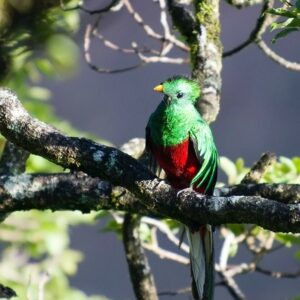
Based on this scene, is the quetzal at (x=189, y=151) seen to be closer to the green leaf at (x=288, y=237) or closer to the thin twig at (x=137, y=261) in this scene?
the thin twig at (x=137, y=261)

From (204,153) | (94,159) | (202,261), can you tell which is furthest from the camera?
(202,261)

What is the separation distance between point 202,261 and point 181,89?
0.79 metres

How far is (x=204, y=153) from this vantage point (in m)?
4.45

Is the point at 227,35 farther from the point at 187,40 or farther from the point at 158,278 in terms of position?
the point at 187,40

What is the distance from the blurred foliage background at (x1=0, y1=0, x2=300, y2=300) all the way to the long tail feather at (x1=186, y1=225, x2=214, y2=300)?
1.13 feet

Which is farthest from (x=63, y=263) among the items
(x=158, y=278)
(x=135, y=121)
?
(x=135, y=121)

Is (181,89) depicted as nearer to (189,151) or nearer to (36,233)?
(189,151)

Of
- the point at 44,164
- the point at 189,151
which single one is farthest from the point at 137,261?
the point at 44,164

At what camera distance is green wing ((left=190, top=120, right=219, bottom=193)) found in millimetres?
4434

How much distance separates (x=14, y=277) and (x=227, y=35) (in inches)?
163

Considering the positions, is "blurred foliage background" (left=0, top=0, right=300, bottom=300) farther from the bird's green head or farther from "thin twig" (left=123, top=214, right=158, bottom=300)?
the bird's green head

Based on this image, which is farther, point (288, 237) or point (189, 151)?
point (288, 237)

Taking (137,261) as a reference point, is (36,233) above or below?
below

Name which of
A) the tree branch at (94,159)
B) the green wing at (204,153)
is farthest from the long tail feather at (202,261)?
the tree branch at (94,159)
